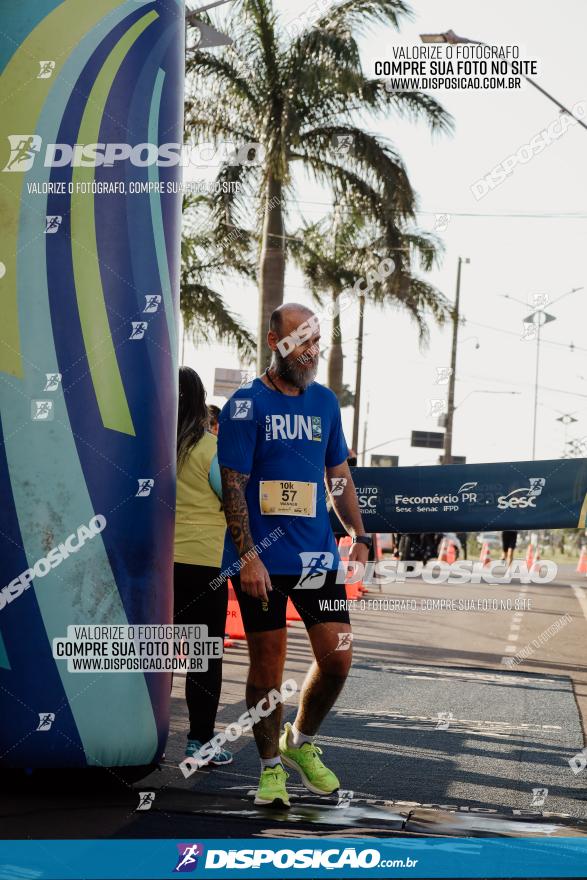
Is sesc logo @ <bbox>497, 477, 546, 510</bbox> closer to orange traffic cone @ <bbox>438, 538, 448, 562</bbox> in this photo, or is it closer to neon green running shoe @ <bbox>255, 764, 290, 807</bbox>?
neon green running shoe @ <bbox>255, 764, 290, 807</bbox>

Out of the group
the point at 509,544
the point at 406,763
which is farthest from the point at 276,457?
the point at 509,544

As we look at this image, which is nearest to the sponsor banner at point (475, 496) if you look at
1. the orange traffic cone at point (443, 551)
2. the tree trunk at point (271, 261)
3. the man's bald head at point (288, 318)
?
the man's bald head at point (288, 318)

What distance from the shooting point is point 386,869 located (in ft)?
14.0

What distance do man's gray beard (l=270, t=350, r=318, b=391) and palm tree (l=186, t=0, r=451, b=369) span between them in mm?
13669

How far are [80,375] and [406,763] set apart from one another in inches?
106

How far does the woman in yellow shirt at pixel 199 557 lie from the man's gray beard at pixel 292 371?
3.72 feet

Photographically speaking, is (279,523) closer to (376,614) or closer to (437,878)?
(437,878)

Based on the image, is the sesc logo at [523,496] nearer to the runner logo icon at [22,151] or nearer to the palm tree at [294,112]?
the runner logo icon at [22,151]

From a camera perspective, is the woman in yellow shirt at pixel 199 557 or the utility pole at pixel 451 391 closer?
the woman in yellow shirt at pixel 199 557

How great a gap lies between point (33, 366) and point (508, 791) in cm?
295

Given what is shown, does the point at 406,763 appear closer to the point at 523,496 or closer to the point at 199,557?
the point at 199,557

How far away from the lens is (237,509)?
17.1 feet

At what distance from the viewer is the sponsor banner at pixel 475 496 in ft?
34.0

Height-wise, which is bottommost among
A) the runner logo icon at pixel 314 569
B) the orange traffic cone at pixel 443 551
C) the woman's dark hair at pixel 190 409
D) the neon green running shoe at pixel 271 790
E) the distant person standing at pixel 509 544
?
the orange traffic cone at pixel 443 551
